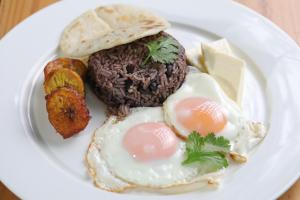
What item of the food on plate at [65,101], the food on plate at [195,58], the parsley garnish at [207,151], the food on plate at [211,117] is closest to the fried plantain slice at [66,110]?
the food on plate at [65,101]

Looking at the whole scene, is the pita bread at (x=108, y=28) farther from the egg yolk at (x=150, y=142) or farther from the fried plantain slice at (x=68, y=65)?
the egg yolk at (x=150, y=142)

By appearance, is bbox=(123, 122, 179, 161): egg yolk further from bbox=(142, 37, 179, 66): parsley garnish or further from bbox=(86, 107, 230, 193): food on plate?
bbox=(142, 37, 179, 66): parsley garnish

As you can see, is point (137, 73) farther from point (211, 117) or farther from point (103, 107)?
point (211, 117)

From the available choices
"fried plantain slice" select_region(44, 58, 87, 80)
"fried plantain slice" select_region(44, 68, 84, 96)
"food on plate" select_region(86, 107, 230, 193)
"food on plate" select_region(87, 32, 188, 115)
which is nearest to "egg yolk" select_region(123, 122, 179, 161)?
"food on plate" select_region(86, 107, 230, 193)

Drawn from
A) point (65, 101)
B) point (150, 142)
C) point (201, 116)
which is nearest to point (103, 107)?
point (65, 101)

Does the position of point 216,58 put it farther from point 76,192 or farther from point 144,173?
point 76,192

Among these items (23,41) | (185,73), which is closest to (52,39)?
(23,41)
